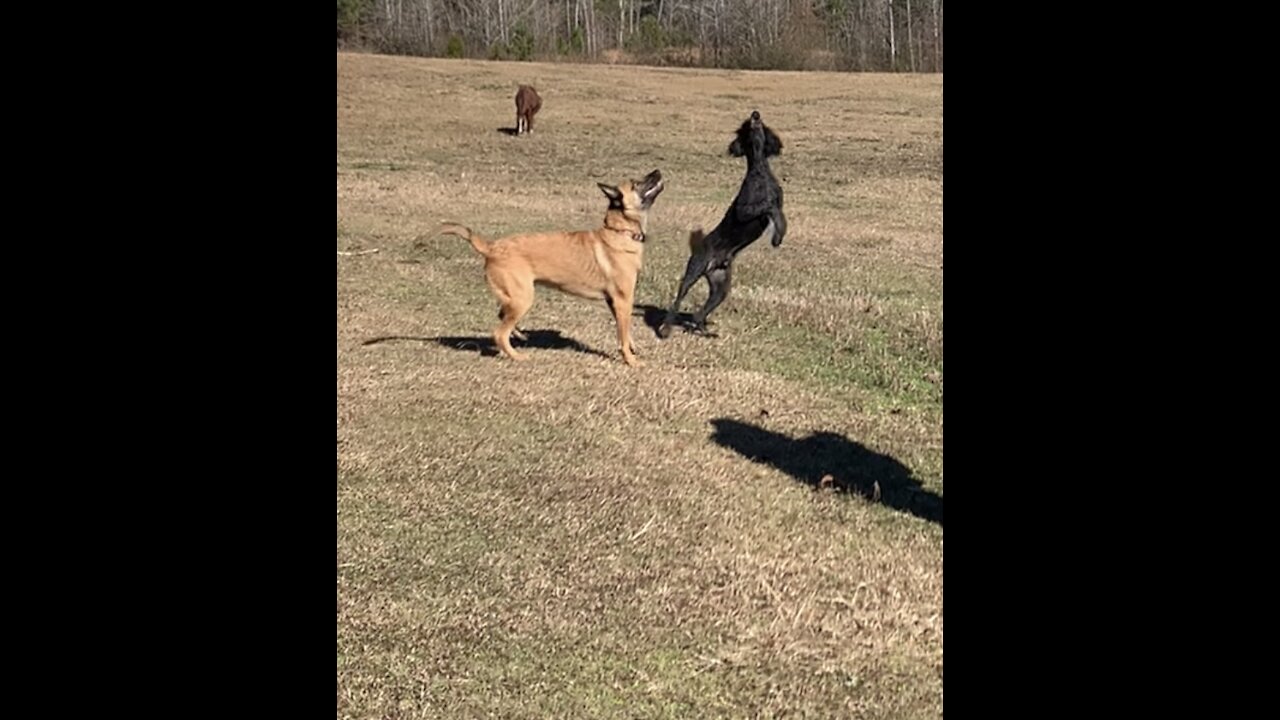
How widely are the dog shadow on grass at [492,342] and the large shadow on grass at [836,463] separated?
2.05m

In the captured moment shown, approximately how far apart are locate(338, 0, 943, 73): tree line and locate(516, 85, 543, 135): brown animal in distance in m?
15.6

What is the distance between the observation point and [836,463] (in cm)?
623

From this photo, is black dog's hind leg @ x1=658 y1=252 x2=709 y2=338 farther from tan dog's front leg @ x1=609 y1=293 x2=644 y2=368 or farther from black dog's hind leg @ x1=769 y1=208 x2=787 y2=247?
tan dog's front leg @ x1=609 y1=293 x2=644 y2=368

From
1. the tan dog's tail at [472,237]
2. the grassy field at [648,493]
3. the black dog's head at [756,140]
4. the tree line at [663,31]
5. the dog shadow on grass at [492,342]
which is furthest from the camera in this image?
the tree line at [663,31]

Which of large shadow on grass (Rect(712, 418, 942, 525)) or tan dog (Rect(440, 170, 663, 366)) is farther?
tan dog (Rect(440, 170, 663, 366))

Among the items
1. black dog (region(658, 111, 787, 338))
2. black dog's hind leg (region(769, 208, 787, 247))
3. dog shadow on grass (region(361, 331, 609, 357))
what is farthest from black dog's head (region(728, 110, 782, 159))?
dog shadow on grass (region(361, 331, 609, 357))

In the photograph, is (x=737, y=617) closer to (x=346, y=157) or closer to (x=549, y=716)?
(x=549, y=716)

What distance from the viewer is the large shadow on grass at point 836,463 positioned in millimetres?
5699

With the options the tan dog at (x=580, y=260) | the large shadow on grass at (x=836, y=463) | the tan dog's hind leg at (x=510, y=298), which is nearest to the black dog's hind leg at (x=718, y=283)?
the tan dog at (x=580, y=260)

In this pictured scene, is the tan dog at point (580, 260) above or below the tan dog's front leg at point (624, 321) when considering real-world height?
above

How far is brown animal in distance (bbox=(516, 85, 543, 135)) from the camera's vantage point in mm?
27562

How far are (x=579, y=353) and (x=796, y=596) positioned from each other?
A: 425cm

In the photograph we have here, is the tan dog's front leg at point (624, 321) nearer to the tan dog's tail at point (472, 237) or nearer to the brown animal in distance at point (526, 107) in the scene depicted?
the tan dog's tail at point (472, 237)
